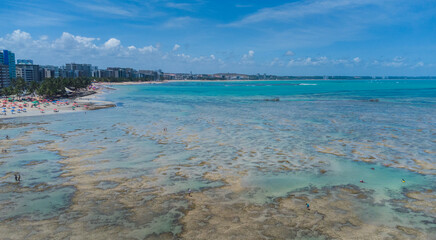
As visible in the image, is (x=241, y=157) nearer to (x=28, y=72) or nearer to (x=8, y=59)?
(x=8, y=59)

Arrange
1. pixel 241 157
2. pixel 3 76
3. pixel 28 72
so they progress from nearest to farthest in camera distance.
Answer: pixel 241 157, pixel 3 76, pixel 28 72

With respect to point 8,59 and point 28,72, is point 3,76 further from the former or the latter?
point 28,72

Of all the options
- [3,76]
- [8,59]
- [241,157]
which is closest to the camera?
[241,157]

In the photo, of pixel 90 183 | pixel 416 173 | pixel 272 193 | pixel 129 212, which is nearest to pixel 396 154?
pixel 416 173

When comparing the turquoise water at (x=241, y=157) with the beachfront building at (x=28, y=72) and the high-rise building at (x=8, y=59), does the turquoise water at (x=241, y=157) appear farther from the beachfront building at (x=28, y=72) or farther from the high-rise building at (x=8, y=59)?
the beachfront building at (x=28, y=72)

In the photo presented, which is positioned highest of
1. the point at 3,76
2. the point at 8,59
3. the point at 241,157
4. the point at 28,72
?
the point at 8,59

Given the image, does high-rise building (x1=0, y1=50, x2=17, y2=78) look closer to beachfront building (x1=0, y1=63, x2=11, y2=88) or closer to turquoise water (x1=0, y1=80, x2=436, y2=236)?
beachfront building (x1=0, y1=63, x2=11, y2=88)

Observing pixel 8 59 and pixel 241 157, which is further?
pixel 8 59

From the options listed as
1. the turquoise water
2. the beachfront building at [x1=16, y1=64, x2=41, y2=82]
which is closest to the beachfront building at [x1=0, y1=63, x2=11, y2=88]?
the beachfront building at [x1=16, y1=64, x2=41, y2=82]

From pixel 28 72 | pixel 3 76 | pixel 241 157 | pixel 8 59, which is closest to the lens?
pixel 241 157

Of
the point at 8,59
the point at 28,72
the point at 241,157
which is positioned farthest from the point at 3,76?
the point at 241,157

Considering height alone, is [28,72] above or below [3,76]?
above

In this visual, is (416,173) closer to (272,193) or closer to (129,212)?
(272,193)

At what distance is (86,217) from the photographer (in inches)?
580
